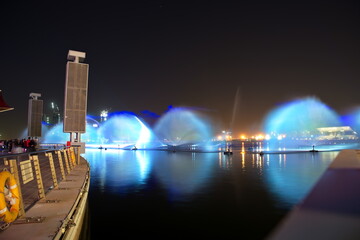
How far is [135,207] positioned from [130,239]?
280 cm

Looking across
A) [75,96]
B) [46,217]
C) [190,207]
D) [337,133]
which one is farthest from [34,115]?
[337,133]

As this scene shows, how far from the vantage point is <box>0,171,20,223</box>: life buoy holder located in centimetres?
458

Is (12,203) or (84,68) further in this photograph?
(84,68)

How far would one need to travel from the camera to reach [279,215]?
8.60 metres

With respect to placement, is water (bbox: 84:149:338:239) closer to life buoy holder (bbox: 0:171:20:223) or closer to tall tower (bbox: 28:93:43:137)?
life buoy holder (bbox: 0:171:20:223)

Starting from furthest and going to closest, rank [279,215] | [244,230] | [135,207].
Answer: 1. [135,207]
2. [279,215]
3. [244,230]

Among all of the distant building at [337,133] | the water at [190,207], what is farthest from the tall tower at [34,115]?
the distant building at [337,133]

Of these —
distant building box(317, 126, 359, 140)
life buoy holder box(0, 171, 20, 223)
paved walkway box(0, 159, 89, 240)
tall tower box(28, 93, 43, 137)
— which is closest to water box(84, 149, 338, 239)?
paved walkway box(0, 159, 89, 240)

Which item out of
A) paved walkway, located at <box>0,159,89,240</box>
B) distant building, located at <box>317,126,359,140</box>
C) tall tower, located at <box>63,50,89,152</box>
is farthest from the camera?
distant building, located at <box>317,126,359,140</box>

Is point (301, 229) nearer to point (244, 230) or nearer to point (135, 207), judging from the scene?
point (244, 230)

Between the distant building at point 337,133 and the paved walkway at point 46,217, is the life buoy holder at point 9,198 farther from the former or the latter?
the distant building at point 337,133

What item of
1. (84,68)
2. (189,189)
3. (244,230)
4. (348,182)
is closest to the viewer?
(348,182)

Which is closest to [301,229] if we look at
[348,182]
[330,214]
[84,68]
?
[330,214]

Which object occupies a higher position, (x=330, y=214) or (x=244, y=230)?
(x=330, y=214)
